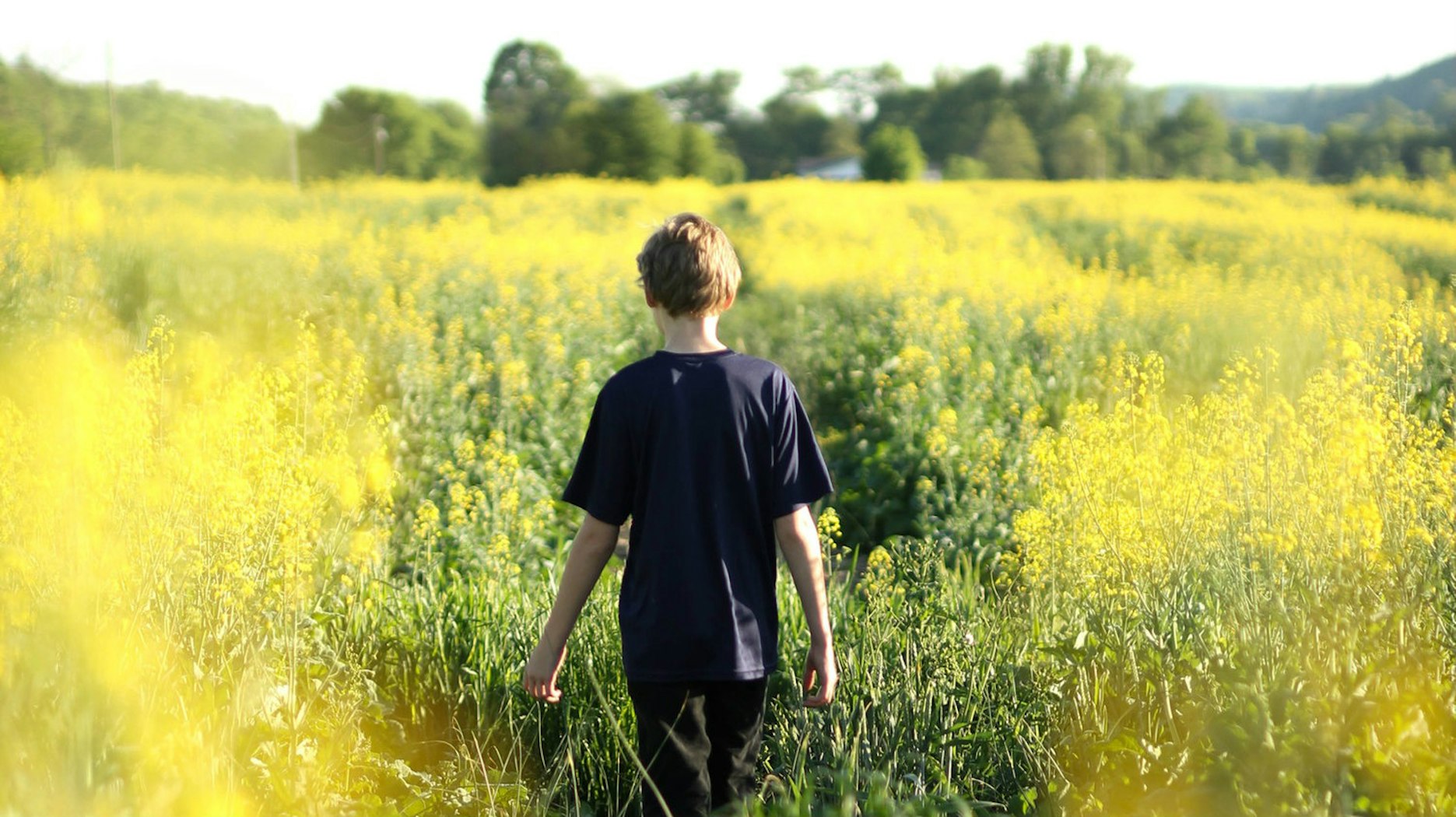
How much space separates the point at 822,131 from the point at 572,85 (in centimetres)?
1287

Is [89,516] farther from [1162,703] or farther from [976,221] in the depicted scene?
[976,221]

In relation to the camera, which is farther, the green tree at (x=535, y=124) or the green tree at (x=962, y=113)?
the green tree at (x=962, y=113)

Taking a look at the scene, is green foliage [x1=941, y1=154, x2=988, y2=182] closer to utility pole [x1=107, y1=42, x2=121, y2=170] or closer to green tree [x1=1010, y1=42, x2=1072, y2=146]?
green tree [x1=1010, y1=42, x2=1072, y2=146]

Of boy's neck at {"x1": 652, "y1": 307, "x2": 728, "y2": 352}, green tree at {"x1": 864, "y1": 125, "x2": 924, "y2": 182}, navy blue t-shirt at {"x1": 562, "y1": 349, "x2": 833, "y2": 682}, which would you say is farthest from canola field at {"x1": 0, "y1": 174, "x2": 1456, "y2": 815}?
green tree at {"x1": 864, "y1": 125, "x2": 924, "y2": 182}

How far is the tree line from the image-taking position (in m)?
6.16

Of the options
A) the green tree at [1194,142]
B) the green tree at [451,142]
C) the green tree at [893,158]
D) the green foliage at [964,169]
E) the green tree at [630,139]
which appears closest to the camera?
the green tree at [1194,142]

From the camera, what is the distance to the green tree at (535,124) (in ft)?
111

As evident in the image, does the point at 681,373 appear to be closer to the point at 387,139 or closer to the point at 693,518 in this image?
the point at 693,518

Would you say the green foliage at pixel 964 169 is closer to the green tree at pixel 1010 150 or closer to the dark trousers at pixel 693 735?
the green tree at pixel 1010 150

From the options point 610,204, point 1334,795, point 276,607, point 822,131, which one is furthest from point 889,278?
point 822,131

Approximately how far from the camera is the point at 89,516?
2568 mm

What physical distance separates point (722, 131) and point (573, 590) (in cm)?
5066

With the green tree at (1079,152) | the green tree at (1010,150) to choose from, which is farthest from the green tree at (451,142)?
the green tree at (1079,152)

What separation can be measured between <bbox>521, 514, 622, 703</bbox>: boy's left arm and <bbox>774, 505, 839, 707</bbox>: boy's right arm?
0.37 metres
